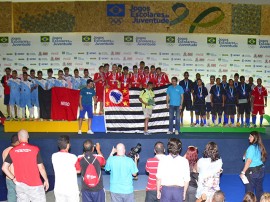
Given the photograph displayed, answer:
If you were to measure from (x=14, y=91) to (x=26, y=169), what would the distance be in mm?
7536

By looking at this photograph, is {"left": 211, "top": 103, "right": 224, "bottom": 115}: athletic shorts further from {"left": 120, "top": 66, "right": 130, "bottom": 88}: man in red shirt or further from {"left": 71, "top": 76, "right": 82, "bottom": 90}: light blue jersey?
{"left": 71, "top": 76, "right": 82, "bottom": 90}: light blue jersey

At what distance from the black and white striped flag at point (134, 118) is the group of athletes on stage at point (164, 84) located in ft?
2.47

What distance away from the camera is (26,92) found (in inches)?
494

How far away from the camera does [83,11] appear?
49.4 ft

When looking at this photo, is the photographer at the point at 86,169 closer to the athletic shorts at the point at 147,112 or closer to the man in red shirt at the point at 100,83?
the athletic shorts at the point at 147,112

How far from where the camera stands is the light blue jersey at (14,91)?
12664 millimetres

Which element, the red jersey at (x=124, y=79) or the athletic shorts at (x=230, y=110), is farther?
the athletic shorts at (x=230, y=110)

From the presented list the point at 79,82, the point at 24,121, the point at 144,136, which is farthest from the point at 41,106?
the point at 144,136

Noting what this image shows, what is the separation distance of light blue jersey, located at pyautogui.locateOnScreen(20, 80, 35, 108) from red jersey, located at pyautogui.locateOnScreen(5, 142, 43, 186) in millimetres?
7104

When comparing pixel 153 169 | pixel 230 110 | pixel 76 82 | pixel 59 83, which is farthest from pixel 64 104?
pixel 153 169

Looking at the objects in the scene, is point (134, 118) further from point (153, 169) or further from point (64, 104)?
point (153, 169)

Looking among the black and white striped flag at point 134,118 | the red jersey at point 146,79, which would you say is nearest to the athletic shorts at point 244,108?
the black and white striped flag at point 134,118

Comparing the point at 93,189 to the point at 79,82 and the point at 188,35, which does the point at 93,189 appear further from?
the point at 188,35

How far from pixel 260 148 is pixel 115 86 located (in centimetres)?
619
